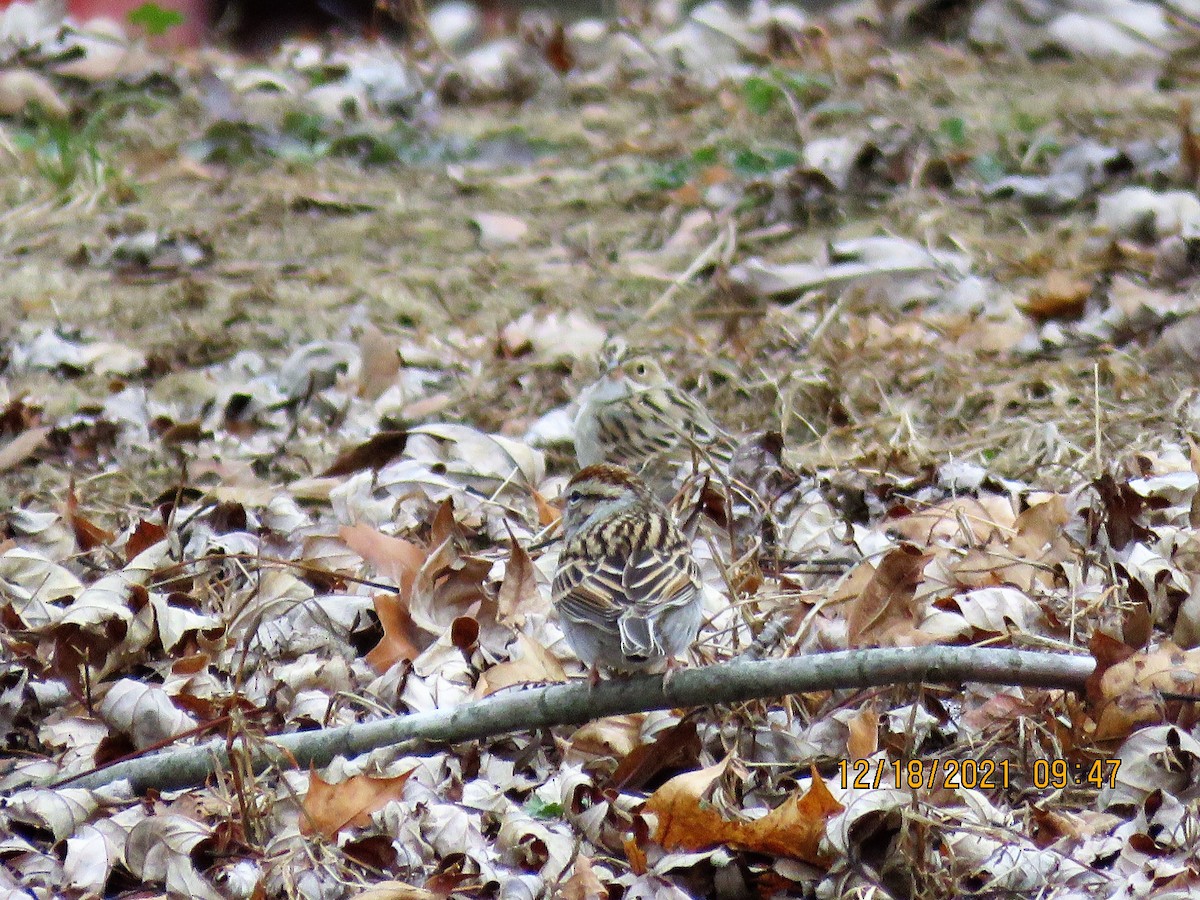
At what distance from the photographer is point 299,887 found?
391 centimetres

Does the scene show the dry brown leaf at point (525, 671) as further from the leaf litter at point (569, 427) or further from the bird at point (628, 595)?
the bird at point (628, 595)

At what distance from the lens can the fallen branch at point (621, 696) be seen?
12.4 ft

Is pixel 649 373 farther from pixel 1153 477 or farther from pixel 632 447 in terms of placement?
pixel 1153 477

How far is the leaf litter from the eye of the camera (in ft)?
13.3

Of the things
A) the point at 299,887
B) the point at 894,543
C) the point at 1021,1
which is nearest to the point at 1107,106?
the point at 1021,1

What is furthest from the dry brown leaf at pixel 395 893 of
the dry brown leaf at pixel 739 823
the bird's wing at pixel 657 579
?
the bird's wing at pixel 657 579

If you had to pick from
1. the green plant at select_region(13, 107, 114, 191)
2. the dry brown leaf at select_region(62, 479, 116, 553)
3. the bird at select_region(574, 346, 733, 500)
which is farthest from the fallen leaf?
the dry brown leaf at select_region(62, 479, 116, 553)

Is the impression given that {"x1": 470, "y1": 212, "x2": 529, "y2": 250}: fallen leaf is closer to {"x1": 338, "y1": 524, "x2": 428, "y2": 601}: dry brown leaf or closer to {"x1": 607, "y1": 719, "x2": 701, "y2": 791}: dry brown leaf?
{"x1": 338, "y1": 524, "x2": 428, "y2": 601}: dry brown leaf

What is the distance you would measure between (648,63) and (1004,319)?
5.56m

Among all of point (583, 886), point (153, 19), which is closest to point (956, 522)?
point (583, 886)

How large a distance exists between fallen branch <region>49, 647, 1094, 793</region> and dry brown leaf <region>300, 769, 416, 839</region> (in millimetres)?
106

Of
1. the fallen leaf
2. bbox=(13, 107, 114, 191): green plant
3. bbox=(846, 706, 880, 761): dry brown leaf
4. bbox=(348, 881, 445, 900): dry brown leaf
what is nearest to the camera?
bbox=(348, 881, 445, 900): dry brown leaf

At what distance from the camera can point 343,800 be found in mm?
4070
